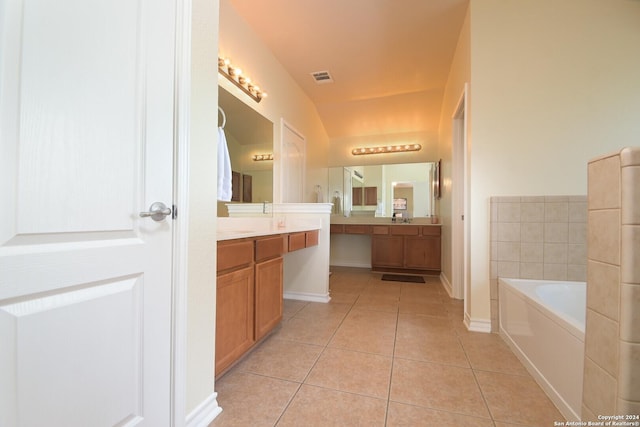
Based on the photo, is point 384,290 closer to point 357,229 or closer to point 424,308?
point 424,308

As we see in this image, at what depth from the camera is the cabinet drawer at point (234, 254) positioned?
1362mm

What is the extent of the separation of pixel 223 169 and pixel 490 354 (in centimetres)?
228

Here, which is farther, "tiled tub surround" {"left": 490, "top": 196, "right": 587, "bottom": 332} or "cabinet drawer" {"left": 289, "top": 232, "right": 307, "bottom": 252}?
"cabinet drawer" {"left": 289, "top": 232, "right": 307, "bottom": 252}

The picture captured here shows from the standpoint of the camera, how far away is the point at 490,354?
1791 millimetres

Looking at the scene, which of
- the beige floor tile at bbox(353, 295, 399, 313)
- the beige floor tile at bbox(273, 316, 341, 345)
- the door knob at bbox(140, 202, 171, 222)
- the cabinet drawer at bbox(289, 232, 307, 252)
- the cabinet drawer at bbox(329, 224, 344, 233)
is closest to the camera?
the door knob at bbox(140, 202, 171, 222)

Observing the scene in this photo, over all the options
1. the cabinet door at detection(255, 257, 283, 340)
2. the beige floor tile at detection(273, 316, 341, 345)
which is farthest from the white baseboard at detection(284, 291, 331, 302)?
the cabinet door at detection(255, 257, 283, 340)

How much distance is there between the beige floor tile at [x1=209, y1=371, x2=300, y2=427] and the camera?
1.19m

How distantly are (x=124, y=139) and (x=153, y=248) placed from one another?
1.21 feet

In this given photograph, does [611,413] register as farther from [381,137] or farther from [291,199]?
[381,137]

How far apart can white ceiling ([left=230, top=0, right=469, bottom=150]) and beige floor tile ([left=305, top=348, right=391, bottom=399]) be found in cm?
283

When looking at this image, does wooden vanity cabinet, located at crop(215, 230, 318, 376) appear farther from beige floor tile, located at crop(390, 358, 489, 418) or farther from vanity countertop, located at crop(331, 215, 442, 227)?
vanity countertop, located at crop(331, 215, 442, 227)

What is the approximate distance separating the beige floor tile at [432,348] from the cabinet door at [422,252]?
2087mm

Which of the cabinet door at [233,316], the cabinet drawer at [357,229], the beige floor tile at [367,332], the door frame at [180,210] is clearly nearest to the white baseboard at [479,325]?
the beige floor tile at [367,332]

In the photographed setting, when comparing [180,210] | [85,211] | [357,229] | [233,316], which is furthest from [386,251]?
[85,211]
